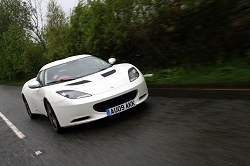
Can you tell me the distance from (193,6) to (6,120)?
6.21 m

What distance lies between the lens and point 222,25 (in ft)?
23.8

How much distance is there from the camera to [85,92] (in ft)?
15.9

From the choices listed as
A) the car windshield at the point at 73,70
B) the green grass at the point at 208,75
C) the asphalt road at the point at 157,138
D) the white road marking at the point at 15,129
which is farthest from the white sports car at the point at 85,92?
the green grass at the point at 208,75

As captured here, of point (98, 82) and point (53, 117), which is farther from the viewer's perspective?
point (53, 117)

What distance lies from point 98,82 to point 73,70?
1123 millimetres

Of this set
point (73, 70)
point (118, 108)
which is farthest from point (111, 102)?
point (73, 70)

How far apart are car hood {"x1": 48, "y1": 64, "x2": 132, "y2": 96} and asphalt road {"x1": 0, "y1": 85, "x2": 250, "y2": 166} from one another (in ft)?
2.31

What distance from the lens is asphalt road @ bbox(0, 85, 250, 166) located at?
3279mm

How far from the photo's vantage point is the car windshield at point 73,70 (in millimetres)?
5804

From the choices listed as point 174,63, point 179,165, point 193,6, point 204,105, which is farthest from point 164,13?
point 179,165

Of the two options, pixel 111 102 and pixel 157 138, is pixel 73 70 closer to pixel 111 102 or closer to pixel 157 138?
pixel 111 102

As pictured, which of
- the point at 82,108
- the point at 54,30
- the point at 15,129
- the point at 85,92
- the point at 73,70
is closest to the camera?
the point at 82,108

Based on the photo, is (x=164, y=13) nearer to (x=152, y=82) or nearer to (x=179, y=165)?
(x=152, y=82)

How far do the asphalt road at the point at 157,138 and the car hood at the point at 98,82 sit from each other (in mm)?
703
